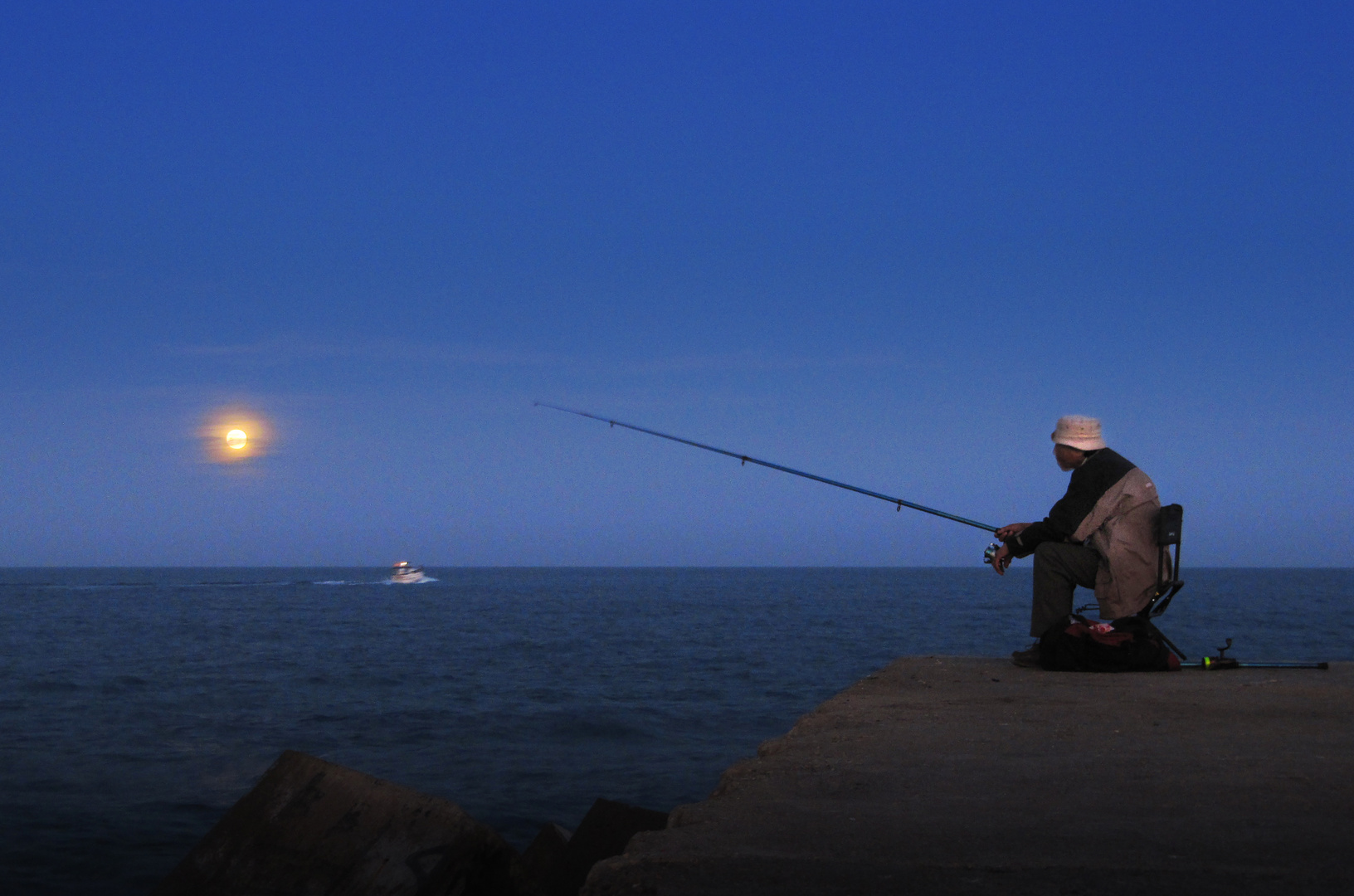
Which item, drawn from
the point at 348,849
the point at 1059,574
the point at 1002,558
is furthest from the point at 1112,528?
the point at 348,849

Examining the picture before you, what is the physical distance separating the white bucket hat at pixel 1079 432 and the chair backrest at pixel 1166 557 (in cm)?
51

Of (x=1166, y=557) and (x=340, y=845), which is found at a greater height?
(x=1166, y=557)

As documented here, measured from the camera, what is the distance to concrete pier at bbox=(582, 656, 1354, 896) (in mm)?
2428

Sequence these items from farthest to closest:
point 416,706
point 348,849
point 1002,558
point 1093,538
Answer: point 416,706 → point 1002,558 → point 1093,538 → point 348,849

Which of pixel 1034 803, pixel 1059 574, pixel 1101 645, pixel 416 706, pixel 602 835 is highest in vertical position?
pixel 1059 574

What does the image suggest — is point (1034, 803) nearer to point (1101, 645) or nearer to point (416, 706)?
point (1101, 645)

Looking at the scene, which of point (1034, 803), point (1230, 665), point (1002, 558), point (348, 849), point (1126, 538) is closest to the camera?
point (1034, 803)

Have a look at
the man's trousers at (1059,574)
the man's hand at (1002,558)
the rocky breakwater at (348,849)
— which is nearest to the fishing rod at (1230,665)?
the man's trousers at (1059,574)

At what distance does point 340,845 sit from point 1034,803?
7.70 feet

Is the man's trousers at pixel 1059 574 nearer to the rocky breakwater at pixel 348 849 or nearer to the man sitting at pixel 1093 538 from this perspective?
the man sitting at pixel 1093 538

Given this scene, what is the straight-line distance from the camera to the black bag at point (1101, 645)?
19.1ft

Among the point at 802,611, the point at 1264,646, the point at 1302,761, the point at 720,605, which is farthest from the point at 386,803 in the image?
the point at 720,605

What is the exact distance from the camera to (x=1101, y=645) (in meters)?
5.83

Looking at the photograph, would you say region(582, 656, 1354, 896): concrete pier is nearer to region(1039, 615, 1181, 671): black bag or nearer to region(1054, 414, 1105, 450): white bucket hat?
region(1039, 615, 1181, 671): black bag
